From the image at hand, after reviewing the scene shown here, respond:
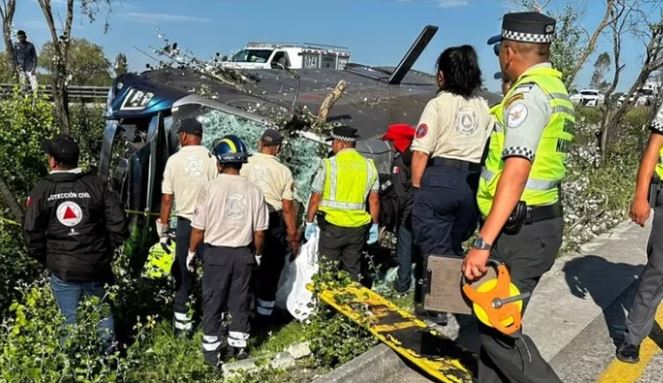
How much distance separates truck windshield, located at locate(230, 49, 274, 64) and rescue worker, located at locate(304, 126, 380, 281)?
14.3 m

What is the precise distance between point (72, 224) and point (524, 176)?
2878 mm

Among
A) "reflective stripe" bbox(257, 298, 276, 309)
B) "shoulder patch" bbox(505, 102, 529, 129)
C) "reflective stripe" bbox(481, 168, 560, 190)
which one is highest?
"shoulder patch" bbox(505, 102, 529, 129)

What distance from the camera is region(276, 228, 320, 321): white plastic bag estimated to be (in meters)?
6.03

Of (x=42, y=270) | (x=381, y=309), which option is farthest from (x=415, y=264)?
(x=42, y=270)

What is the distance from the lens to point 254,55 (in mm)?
20609

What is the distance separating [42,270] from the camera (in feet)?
19.8

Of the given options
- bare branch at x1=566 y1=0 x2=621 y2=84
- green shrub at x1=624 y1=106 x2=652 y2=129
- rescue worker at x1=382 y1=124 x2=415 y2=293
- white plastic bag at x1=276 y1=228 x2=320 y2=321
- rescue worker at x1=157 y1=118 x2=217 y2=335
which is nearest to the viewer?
rescue worker at x1=157 y1=118 x2=217 y2=335

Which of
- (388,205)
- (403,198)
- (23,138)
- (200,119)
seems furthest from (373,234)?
(23,138)

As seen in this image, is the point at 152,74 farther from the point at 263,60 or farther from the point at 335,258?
the point at 263,60

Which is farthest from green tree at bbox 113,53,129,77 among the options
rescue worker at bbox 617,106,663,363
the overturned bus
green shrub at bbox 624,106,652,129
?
green shrub at bbox 624,106,652,129

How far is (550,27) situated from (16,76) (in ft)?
23.4

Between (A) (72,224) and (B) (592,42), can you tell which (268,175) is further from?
(B) (592,42)

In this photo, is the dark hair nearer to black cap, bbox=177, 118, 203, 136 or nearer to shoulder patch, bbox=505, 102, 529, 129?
shoulder patch, bbox=505, 102, 529, 129

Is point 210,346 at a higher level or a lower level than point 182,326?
higher
